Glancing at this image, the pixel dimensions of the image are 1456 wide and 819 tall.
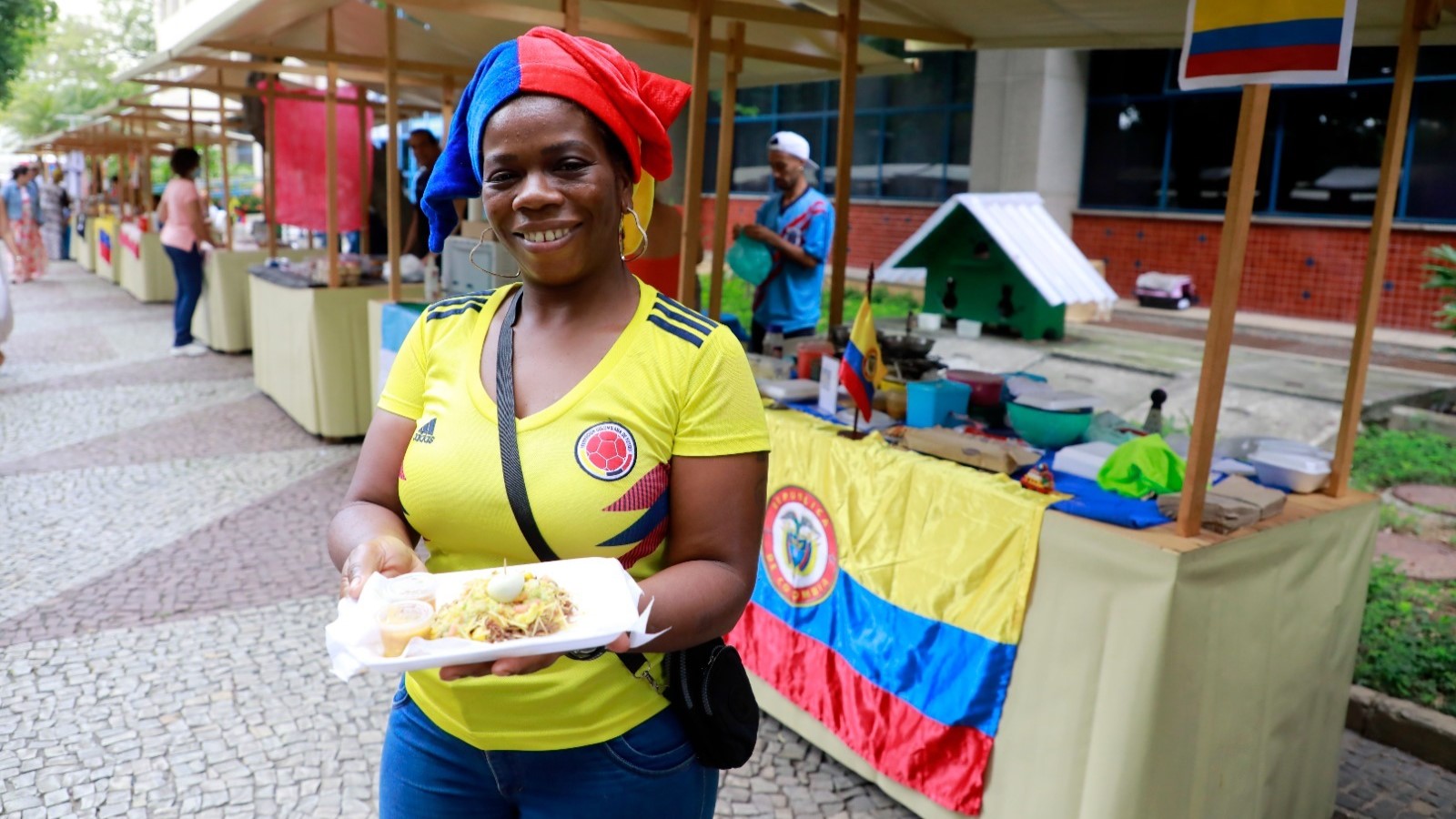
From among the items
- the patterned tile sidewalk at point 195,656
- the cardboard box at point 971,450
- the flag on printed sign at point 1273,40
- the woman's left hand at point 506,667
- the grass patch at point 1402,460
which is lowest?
the patterned tile sidewalk at point 195,656

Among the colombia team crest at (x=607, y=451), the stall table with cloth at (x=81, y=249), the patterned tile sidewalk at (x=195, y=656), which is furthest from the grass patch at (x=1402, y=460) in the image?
the stall table with cloth at (x=81, y=249)

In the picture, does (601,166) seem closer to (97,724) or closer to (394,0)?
(97,724)

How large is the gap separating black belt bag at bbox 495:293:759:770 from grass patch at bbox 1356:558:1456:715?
3.29 meters

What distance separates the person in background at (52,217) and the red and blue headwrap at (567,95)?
26575 mm

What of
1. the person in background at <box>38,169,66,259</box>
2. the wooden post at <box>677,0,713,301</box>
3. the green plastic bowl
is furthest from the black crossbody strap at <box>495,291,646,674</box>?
the person in background at <box>38,169,66,259</box>

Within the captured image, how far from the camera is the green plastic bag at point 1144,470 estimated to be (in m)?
2.77

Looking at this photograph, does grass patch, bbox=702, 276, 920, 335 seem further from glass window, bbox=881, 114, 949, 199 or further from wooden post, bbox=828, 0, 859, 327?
wooden post, bbox=828, 0, 859, 327

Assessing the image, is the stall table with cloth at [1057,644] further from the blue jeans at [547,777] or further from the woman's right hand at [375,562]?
the woman's right hand at [375,562]

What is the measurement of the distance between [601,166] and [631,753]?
815 mm

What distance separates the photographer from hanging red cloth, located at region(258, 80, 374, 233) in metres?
8.85

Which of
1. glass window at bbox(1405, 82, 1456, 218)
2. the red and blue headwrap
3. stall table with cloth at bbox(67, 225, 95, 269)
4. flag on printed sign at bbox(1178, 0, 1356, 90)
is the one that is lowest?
stall table with cloth at bbox(67, 225, 95, 269)

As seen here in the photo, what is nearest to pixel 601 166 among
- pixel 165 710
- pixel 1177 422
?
pixel 165 710

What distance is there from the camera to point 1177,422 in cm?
754

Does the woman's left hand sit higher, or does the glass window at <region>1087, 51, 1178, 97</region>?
the glass window at <region>1087, 51, 1178, 97</region>
